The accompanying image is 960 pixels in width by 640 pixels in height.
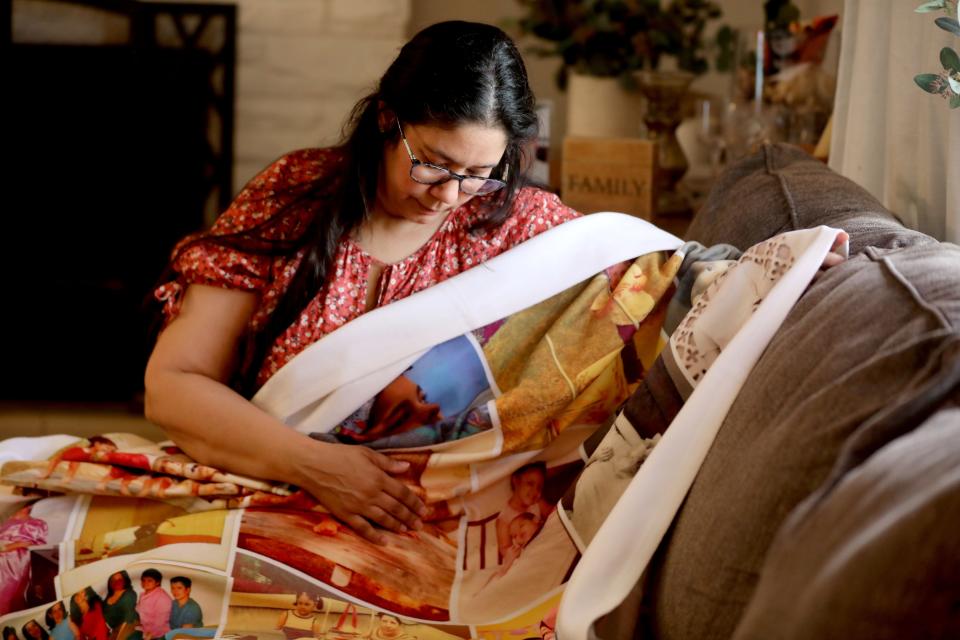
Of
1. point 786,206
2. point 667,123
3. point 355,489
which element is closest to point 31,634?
point 355,489

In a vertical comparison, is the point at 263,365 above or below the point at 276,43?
below

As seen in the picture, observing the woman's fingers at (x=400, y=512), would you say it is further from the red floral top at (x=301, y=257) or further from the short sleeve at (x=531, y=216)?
the short sleeve at (x=531, y=216)

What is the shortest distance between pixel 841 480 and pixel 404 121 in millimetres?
846

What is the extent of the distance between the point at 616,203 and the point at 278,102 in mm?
1284

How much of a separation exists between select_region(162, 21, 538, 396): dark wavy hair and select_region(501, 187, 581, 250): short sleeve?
23mm

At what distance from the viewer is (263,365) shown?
155cm

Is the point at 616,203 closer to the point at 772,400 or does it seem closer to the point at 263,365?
the point at 263,365

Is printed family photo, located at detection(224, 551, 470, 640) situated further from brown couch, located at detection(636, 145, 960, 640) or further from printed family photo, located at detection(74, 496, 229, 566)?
brown couch, located at detection(636, 145, 960, 640)

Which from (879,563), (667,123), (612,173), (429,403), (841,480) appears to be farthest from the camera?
(667,123)

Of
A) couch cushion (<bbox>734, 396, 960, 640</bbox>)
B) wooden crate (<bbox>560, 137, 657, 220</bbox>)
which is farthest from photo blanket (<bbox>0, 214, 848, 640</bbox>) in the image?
wooden crate (<bbox>560, 137, 657, 220</bbox>)

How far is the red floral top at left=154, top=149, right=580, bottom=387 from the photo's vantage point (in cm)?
153

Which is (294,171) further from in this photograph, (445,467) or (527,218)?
(445,467)

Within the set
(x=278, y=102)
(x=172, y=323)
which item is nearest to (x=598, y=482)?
(x=172, y=323)

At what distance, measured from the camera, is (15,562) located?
133cm
